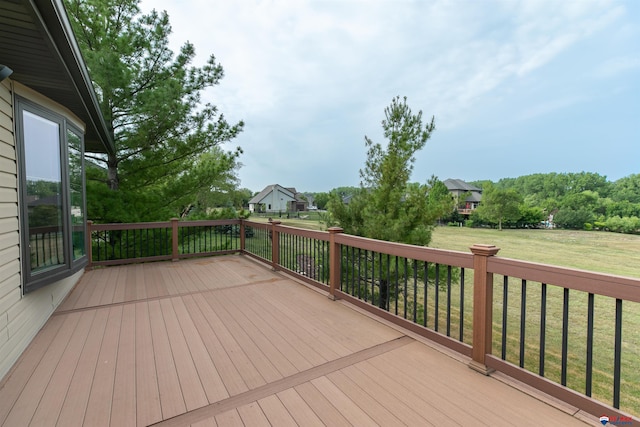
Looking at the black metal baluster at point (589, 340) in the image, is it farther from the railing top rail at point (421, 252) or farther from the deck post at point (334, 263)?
the deck post at point (334, 263)

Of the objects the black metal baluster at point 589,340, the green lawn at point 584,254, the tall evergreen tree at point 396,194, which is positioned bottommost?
the green lawn at point 584,254

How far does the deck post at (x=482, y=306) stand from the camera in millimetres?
2057

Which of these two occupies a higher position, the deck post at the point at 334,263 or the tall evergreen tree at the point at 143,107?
the tall evergreen tree at the point at 143,107

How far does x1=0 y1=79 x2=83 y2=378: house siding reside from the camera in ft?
7.11

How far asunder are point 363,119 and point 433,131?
62.1ft

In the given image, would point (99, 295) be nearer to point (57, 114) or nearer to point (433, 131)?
point (57, 114)

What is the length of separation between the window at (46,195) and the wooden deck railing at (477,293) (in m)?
2.14

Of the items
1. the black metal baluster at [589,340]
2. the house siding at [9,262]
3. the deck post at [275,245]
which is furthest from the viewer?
the deck post at [275,245]

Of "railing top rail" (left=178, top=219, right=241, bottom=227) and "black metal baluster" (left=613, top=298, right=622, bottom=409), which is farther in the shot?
"railing top rail" (left=178, top=219, right=241, bottom=227)

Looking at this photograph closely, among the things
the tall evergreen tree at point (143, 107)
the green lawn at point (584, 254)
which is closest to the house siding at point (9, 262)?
the tall evergreen tree at point (143, 107)

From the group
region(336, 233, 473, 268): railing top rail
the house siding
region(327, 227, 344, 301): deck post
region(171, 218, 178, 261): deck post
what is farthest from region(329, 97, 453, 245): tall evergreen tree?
the house siding

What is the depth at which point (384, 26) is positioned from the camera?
34.7 ft

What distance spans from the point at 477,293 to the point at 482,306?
0.31 ft

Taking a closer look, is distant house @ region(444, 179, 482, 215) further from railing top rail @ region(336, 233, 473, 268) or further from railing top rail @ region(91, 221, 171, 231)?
railing top rail @ region(336, 233, 473, 268)
